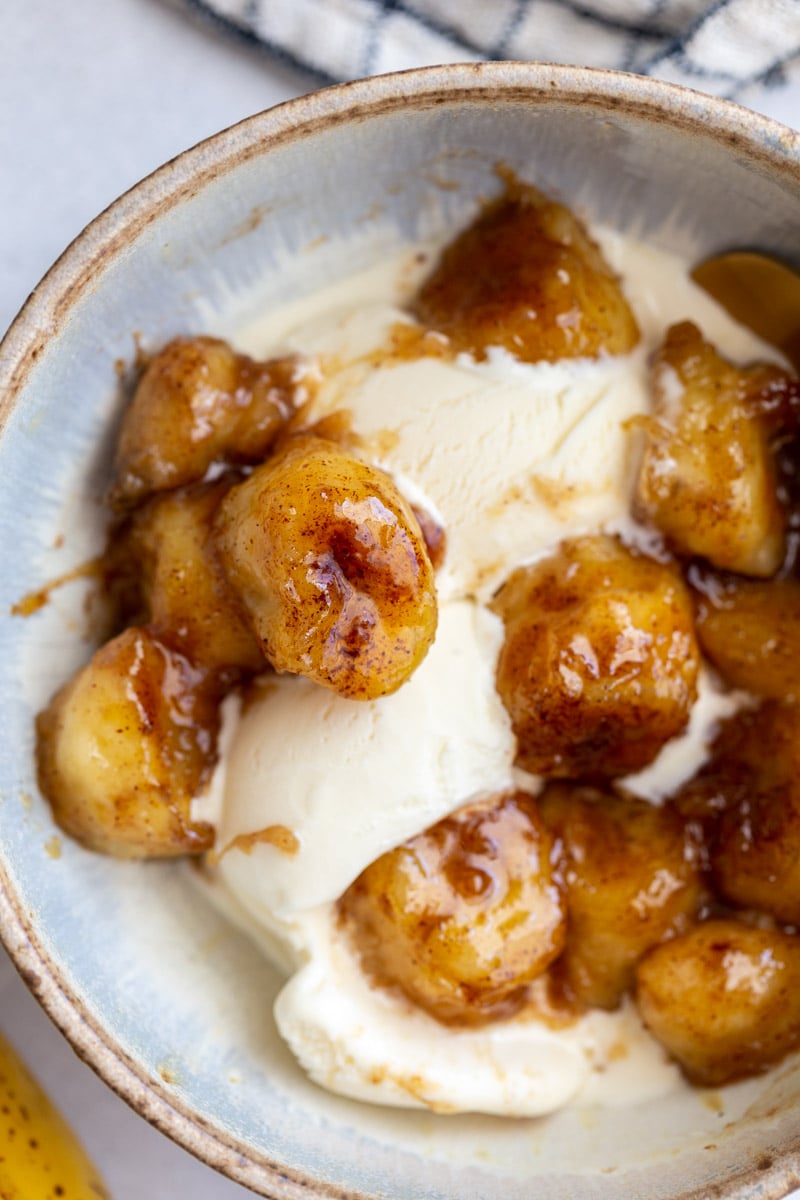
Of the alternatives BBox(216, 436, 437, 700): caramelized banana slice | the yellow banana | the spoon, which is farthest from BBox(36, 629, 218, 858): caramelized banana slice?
the spoon

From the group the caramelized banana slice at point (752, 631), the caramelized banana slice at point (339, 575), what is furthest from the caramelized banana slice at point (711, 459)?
the caramelized banana slice at point (339, 575)

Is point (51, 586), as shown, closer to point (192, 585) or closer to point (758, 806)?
point (192, 585)

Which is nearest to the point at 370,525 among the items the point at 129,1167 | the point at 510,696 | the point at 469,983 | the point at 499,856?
the point at 510,696

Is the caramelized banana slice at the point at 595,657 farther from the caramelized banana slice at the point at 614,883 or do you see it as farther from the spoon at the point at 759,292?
the spoon at the point at 759,292

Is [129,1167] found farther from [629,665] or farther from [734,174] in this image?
[734,174]

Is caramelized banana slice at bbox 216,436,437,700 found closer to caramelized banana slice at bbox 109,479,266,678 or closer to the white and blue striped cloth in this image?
caramelized banana slice at bbox 109,479,266,678

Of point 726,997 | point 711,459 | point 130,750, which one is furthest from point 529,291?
point 726,997

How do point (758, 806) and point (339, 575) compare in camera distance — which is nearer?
point (339, 575)
